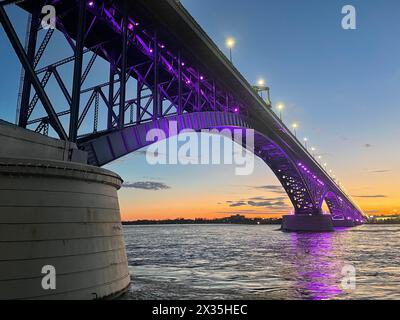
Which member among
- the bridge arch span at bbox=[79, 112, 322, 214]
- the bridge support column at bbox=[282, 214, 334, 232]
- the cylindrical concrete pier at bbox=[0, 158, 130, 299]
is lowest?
the bridge support column at bbox=[282, 214, 334, 232]

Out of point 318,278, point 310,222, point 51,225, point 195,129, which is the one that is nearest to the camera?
point 51,225

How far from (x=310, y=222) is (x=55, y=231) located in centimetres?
8005

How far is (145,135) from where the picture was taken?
21547 mm

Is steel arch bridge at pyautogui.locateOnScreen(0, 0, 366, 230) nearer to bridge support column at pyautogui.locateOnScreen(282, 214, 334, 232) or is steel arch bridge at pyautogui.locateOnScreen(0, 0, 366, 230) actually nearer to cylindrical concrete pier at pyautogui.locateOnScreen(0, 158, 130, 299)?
cylindrical concrete pier at pyautogui.locateOnScreen(0, 158, 130, 299)

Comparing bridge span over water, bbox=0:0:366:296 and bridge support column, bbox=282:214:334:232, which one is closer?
bridge span over water, bbox=0:0:366:296

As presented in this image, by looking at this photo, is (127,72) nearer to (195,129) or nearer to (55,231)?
(195,129)

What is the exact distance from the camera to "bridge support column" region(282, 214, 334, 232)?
279 feet

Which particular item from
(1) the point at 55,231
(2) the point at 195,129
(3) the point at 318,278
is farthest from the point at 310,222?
(1) the point at 55,231

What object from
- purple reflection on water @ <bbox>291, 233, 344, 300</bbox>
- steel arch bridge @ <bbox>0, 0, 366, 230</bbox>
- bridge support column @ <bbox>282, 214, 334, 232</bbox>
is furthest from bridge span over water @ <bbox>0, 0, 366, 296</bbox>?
bridge support column @ <bbox>282, 214, 334, 232</bbox>

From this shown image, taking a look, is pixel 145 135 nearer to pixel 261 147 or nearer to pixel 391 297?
pixel 391 297

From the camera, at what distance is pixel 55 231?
33.9ft

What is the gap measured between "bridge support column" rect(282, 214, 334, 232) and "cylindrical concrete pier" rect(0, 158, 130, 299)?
7729 cm
